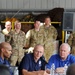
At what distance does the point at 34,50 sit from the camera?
3.92m

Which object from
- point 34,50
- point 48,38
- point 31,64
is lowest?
A: point 48,38

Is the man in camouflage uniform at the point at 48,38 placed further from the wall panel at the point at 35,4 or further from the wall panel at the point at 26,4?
the wall panel at the point at 26,4

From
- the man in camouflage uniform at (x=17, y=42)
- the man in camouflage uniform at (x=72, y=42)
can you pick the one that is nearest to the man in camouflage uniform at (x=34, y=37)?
the man in camouflage uniform at (x=17, y=42)

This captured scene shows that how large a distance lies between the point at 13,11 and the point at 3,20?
2.22 ft

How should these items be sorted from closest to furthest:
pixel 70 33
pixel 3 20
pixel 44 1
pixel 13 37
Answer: pixel 13 37 < pixel 70 33 < pixel 3 20 < pixel 44 1

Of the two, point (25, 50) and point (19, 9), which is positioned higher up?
point (19, 9)

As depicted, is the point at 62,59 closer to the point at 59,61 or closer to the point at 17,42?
the point at 59,61

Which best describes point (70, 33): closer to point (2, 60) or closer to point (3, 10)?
point (3, 10)

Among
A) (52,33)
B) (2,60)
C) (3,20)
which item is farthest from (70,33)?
(2,60)

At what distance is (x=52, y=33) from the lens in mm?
7449

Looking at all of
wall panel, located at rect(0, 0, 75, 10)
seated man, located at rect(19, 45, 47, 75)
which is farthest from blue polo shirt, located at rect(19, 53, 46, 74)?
wall panel, located at rect(0, 0, 75, 10)

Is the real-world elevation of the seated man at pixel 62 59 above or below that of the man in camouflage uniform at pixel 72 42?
above

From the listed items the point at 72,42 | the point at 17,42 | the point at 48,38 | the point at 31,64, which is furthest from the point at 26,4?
the point at 31,64

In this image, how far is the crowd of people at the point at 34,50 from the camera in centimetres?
374
